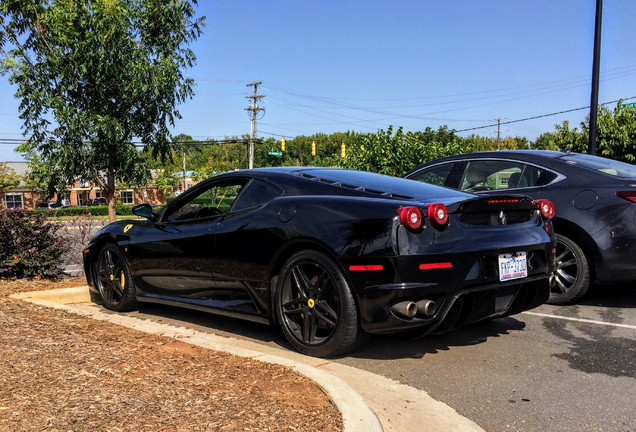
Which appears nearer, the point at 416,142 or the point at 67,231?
the point at 67,231

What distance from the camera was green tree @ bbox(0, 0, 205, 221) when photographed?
34.8 ft

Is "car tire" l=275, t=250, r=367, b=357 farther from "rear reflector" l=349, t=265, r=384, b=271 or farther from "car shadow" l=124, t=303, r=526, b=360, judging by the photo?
"car shadow" l=124, t=303, r=526, b=360

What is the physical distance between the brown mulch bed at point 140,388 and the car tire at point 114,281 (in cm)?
129

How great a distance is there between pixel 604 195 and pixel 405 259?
305 centimetres

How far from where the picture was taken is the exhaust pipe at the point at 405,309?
12.4ft

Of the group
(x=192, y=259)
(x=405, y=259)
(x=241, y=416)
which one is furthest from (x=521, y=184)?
A: (x=241, y=416)

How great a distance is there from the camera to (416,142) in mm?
18703

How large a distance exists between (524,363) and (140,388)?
8.92 feet

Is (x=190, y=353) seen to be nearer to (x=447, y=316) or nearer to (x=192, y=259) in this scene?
(x=192, y=259)

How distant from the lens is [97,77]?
10984 mm

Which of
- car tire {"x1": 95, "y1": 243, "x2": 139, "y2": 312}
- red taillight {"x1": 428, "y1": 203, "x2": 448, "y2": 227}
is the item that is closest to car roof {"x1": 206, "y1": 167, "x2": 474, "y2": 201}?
red taillight {"x1": 428, "y1": 203, "x2": 448, "y2": 227}

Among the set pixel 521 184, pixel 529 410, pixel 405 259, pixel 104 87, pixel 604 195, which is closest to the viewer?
pixel 529 410

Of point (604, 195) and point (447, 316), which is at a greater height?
point (604, 195)

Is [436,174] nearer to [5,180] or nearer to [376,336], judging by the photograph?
[376,336]
